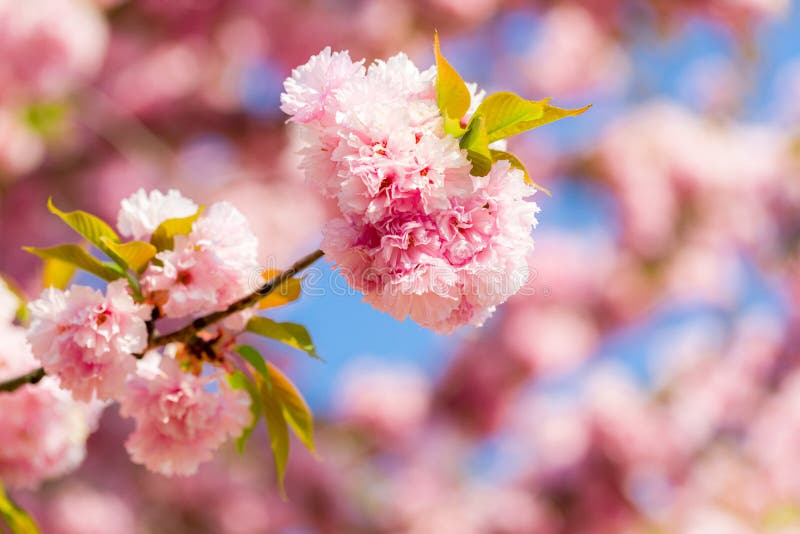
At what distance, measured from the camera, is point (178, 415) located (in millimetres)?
938

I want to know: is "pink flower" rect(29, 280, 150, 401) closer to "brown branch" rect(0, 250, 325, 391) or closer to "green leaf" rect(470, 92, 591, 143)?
"brown branch" rect(0, 250, 325, 391)

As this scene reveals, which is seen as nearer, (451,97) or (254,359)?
(451,97)

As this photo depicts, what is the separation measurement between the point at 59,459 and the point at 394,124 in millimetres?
706

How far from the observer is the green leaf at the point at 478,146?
771 millimetres

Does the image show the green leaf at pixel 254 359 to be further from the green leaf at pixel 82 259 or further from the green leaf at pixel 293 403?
the green leaf at pixel 82 259

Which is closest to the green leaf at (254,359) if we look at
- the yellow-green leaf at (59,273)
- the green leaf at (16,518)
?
the yellow-green leaf at (59,273)

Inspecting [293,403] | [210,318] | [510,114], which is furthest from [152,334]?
[510,114]

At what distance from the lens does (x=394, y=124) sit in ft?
2.48

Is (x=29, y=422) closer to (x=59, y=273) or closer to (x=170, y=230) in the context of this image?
(x=59, y=273)

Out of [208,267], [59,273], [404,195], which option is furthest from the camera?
[59,273]

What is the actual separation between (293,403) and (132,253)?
0.77ft

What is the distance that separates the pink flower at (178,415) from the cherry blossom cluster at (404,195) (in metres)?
0.24

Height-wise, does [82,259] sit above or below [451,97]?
below

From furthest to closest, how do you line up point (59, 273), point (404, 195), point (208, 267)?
point (59, 273) → point (208, 267) → point (404, 195)
